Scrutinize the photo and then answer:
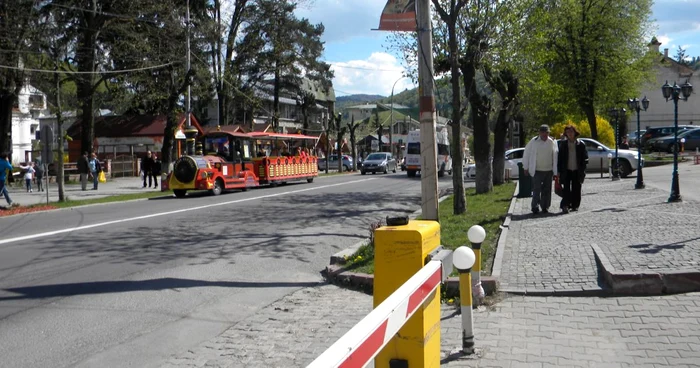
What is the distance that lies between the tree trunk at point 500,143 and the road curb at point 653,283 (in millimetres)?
15860

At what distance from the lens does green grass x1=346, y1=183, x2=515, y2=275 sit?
9411 millimetres

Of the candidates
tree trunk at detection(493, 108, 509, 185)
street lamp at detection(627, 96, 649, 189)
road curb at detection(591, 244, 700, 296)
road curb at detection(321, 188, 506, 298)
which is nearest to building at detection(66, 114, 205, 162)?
tree trunk at detection(493, 108, 509, 185)

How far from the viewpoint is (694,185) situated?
20.7 meters

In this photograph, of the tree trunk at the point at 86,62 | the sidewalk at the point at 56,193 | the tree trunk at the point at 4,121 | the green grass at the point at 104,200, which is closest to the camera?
the green grass at the point at 104,200

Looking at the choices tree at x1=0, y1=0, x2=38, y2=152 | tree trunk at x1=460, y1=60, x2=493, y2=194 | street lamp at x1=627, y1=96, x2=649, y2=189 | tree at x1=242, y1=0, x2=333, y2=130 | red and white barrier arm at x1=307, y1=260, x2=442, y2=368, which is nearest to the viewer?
red and white barrier arm at x1=307, y1=260, x2=442, y2=368

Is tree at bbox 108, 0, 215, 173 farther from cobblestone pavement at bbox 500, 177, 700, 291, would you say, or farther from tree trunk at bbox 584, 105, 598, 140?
tree trunk at bbox 584, 105, 598, 140

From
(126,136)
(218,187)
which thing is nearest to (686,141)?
(218,187)

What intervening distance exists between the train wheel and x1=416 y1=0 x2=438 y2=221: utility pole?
16.2 metres

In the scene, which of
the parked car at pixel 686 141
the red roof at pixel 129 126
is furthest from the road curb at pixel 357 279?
the red roof at pixel 129 126

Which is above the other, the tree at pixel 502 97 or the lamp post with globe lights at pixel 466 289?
the tree at pixel 502 97

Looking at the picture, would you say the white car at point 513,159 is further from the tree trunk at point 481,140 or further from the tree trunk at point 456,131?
the tree trunk at point 456,131

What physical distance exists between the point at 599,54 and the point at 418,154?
11840 mm

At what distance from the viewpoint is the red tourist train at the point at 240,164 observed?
24.7 metres

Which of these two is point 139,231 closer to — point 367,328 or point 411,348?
point 411,348
